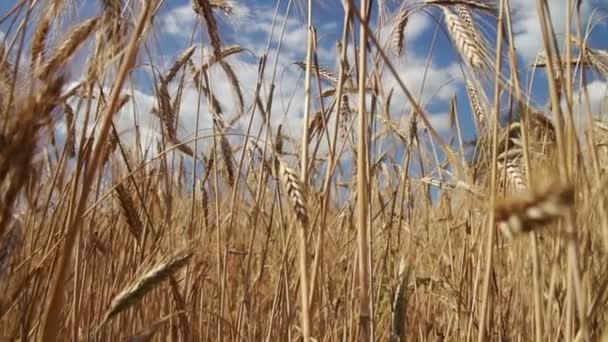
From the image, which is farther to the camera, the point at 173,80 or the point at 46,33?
the point at 173,80

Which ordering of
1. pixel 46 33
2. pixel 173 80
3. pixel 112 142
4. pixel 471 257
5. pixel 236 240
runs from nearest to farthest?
pixel 46 33
pixel 112 142
pixel 471 257
pixel 173 80
pixel 236 240

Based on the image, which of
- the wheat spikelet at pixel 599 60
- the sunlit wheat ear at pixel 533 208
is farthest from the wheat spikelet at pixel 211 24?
the sunlit wheat ear at pixel 533 208

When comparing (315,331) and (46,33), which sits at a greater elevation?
(46,33)

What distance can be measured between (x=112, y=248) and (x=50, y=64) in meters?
1.13

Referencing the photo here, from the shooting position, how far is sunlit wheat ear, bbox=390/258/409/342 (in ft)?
4.35

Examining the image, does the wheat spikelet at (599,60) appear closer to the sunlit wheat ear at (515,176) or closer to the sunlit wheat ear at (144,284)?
the sunlit wheat ear at (515,176)

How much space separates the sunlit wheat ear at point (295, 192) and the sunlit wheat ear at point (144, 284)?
214 mm

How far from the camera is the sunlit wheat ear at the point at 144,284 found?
109 cm

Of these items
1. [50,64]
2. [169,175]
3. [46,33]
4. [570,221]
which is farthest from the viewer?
[169,175]

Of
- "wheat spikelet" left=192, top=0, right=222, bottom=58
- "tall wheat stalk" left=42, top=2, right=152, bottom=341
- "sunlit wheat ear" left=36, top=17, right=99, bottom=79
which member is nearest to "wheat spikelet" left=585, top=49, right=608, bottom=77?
"wheat spikelet" left=192, top=0, right=222, bottom=58

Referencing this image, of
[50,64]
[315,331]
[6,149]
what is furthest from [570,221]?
[315,331]

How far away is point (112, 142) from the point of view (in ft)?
6.04

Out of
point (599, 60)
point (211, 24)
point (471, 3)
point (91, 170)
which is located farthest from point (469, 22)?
point (91, 170)

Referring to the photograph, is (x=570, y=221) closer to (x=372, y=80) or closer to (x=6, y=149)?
(x=6, y=149)
